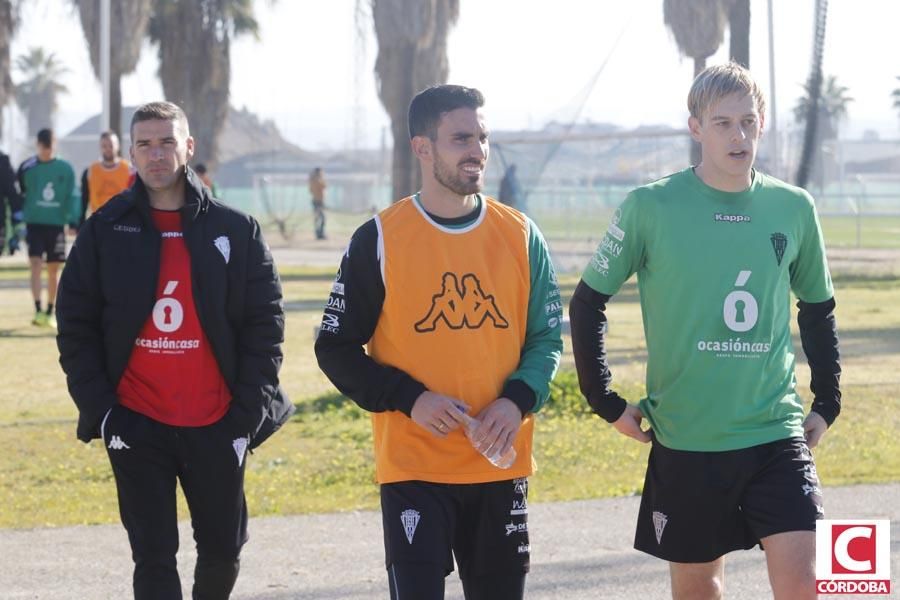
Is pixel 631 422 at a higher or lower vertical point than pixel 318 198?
lower

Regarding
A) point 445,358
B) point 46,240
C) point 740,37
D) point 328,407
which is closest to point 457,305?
point 445,358

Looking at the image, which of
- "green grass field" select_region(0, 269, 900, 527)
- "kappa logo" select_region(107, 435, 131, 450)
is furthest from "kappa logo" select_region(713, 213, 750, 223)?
"green grass field" select_region(0, 269, 900, 527)

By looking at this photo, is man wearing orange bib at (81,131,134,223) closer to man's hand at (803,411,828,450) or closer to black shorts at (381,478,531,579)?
black shorts at (381,478,531,579)

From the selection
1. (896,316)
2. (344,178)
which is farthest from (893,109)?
(896,316)

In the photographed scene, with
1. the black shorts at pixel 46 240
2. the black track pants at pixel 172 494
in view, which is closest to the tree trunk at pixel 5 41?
the black shorts at pixel 46 240

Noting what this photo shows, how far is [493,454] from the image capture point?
4469mm

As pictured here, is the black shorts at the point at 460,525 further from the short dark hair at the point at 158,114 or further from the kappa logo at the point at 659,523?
the short dark hair at the point at 158,114

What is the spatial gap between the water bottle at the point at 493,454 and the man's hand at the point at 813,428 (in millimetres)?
938

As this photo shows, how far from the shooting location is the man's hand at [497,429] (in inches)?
175

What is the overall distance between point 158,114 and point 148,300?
25.4 inches

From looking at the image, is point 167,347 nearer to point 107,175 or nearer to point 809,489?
point 809,489

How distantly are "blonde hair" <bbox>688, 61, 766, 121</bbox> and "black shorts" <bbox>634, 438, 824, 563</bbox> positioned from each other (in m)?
1.04

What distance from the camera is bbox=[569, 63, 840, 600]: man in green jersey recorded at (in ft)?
15.0

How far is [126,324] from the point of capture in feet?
16.4
